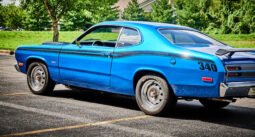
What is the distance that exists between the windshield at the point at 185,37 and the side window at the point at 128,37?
42 centimetres

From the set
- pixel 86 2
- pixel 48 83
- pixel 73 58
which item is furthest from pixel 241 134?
pixel 86 2

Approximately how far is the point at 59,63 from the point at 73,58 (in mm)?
429

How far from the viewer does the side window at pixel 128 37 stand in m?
6.97

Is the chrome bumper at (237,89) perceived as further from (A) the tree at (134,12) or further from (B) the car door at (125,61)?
(A) the tree at (134,12)

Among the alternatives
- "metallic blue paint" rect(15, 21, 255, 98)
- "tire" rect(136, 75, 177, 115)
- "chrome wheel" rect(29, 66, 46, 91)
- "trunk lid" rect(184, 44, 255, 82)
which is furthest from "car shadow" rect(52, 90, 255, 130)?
"trunk lid" rect(184, 44, 255, 82)

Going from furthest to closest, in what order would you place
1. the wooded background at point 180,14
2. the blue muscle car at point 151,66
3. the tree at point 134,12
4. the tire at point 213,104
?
the tree at point 134,12
the wooded background at point 180,14
the tire at point 213,104
the blue muscle car at point 151,66

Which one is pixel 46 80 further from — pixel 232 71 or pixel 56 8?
pixel 56 8

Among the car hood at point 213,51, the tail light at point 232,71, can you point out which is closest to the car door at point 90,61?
the car hood at point 213,51

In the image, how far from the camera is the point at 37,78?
8484 millimetres

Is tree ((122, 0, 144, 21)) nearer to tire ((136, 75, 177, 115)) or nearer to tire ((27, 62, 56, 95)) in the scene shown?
tire ((27, 62, 56, 95))

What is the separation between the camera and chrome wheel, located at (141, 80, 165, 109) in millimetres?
6513

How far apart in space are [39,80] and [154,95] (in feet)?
9.63

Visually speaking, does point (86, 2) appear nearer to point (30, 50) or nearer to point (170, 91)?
point (30, 50)

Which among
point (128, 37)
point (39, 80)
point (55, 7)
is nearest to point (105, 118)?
point (128, 37)
